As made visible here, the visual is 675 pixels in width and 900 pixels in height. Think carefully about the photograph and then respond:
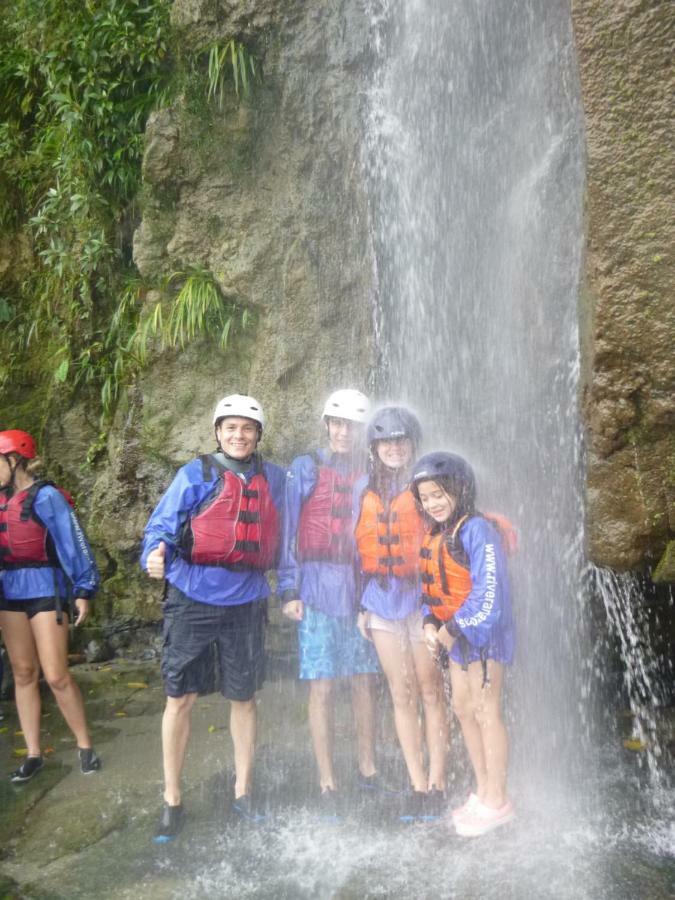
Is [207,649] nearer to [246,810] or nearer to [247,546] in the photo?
[247,546]

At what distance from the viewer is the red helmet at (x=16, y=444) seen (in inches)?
182

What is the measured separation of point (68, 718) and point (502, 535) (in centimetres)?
291

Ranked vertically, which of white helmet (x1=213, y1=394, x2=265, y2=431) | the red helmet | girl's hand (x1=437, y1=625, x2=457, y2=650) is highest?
white helmet (x1=213, y1=394, x2=265, y2=431)

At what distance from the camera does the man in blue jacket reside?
4109 millimetres

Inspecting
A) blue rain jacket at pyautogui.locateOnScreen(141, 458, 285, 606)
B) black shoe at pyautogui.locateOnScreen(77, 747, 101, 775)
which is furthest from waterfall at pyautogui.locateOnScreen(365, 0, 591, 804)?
black shoe at pyautogui.locateOnScreen(77, 747, 101, 775)

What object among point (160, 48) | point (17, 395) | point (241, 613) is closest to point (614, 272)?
point (241, 613)

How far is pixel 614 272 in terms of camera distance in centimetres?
354

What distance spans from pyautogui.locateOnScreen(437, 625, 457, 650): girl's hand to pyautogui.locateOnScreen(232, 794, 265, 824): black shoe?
1.36 metres

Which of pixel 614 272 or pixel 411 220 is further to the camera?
pixel 411 220

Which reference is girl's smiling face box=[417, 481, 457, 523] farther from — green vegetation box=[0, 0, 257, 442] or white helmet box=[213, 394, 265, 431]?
green vegetation box=[0, 0, 257, 442]

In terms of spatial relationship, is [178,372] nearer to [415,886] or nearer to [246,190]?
[246,190]

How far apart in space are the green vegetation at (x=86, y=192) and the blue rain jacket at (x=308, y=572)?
8.86 ft

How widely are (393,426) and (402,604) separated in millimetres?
935

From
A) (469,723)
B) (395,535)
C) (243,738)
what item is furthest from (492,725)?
(243,738)
